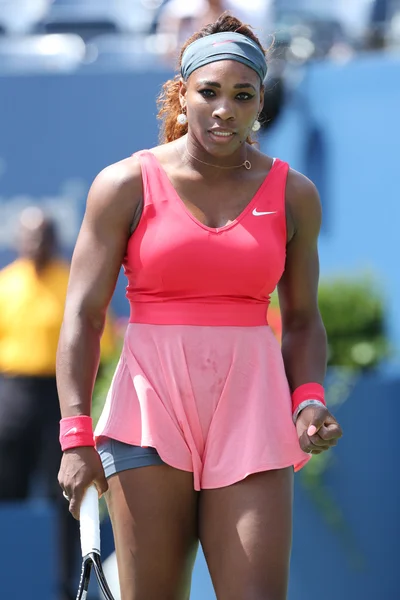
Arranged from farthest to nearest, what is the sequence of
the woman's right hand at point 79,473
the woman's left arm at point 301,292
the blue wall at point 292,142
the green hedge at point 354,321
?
the blue wall at point 292,142 < the green hedge at point 354,321 < the woman's left arm at point 301,292 < the woman's right hand at point 79,473

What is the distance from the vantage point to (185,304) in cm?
295

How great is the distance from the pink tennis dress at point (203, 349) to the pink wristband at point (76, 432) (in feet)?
0.23

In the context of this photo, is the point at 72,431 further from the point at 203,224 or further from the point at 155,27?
the point at 155,27

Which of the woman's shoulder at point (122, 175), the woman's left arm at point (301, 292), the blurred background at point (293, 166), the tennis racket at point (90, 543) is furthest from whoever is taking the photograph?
the blurred background at point (293, 166)

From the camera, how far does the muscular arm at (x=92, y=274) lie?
2.93m

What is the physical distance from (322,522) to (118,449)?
279 cm

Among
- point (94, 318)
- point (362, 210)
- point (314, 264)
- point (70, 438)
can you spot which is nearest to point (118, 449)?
point (70, 438)

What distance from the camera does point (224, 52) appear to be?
296 cm

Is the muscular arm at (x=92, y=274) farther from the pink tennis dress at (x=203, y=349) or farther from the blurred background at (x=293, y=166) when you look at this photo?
the blurred background at (x=293, y=166)

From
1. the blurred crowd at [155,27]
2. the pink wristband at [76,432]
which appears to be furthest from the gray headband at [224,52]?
the blurred crowd at [155,27]

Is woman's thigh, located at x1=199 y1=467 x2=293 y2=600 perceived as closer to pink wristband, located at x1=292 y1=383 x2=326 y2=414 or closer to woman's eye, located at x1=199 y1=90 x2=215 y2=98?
pink wristband, located at x1=292 y1=383 x2=326 y2=414

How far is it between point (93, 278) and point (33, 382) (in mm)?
3277

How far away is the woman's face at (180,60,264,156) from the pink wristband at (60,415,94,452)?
74cm

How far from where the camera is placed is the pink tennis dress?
9.48ft
